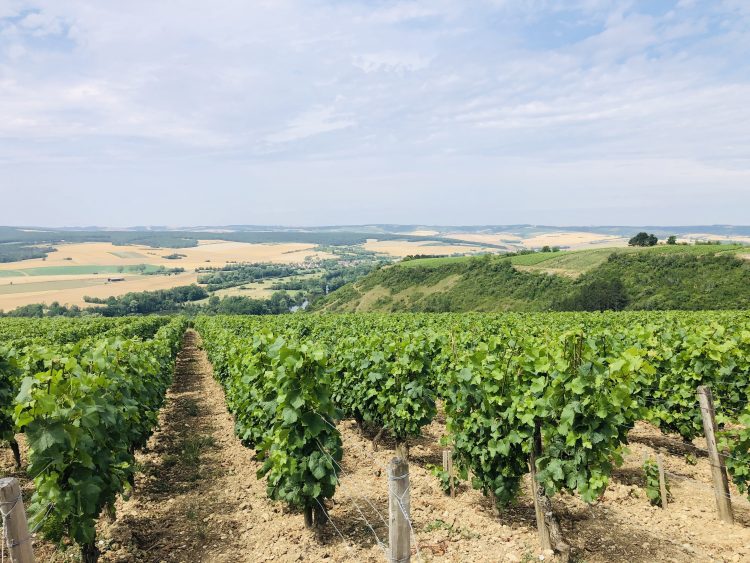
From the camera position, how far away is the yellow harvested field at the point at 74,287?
92500 millimetres

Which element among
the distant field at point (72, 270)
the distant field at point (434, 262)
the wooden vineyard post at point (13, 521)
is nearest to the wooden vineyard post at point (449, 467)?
the wooden vineyard post at point (13, 521)

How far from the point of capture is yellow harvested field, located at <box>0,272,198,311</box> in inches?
3642

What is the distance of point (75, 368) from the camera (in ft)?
18.2

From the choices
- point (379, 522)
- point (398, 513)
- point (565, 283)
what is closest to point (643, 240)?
point (565, 283)

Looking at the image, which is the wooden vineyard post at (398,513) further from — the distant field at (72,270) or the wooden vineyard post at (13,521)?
the distant field at (72,270)

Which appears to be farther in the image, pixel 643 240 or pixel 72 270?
pixel 72 270

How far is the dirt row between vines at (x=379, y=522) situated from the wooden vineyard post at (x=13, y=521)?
2835 mm

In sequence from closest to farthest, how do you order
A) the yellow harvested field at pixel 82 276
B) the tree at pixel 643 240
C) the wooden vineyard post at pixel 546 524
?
the wooden vineyard post at pixel 546 524 < the tree at pixel 643 240 < the yellow harvested field at pixel 82 276

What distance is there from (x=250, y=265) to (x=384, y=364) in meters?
182

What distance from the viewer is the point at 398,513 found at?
3803 mm

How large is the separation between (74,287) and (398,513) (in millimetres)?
132780

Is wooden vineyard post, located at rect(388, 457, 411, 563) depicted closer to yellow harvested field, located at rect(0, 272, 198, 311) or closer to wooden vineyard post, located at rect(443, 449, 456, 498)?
wooden vineyard post, located at rect(443, 449, 456, 498)

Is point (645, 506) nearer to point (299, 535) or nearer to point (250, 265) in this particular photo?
point (299, 535)

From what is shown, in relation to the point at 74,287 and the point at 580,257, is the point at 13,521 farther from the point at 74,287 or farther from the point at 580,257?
the point at 74,287
